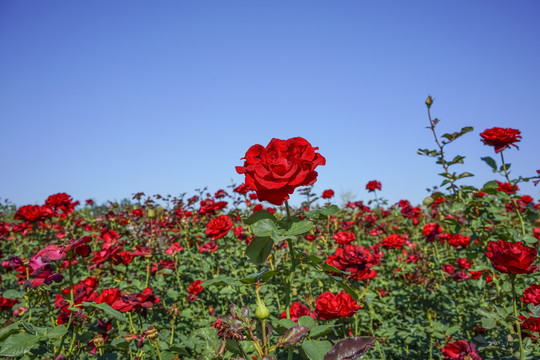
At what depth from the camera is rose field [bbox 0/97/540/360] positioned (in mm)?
928

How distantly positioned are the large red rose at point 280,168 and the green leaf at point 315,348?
409mm

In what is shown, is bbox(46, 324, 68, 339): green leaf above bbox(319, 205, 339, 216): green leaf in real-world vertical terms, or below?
below

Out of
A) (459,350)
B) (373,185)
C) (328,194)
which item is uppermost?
(373,185)

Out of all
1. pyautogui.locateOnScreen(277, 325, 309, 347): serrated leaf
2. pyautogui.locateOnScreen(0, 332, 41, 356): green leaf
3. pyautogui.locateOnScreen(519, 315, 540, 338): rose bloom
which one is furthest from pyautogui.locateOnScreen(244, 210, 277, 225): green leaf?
pyautogui.locateOnScreen(519, 315, 540, 338): rose bloom

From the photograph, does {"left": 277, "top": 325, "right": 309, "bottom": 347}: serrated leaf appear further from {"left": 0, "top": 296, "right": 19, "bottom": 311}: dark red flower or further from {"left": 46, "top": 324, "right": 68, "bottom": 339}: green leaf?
{"left": 0, "top": 296, "right": 19, "bottom": 311}: dark red flower

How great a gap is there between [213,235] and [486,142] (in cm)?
245

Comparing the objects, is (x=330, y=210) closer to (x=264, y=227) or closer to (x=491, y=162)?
(x=264, y=227)

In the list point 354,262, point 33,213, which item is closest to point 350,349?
point 354,262

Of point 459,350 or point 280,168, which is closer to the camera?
point 280,168

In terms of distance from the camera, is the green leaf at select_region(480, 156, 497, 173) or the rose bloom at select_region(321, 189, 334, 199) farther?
the rose bloom at select_region(321, 189, 334, 199)

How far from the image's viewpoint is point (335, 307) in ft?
5.56

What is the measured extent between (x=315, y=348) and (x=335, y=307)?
2.75 feet

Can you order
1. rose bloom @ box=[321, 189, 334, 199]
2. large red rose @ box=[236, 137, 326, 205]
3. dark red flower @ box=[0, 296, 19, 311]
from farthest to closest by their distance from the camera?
rose bloom @ box=[321, 189, 334, 199] < dark red flower @ box=[0, 296, 19, 311] < large red rose @ box=[236, 137, 326, 205]

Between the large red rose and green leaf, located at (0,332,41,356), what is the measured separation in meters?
0.99
